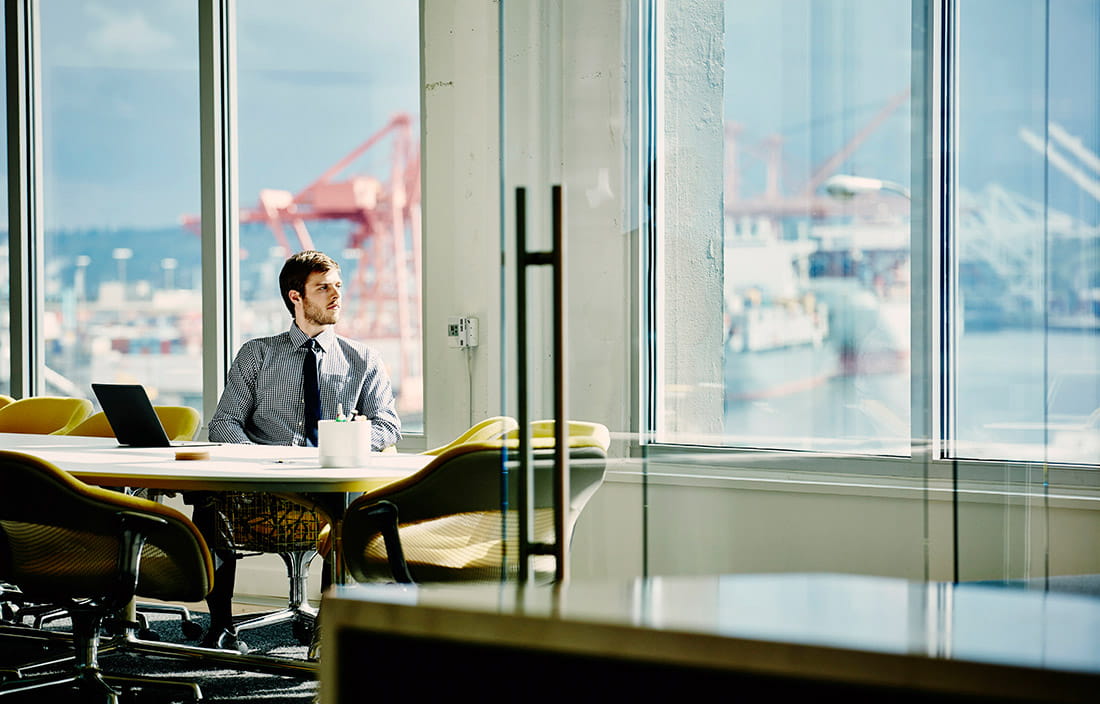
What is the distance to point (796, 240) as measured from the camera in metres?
1.96

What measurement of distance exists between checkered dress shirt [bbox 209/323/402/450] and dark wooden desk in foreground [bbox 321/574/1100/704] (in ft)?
11.1

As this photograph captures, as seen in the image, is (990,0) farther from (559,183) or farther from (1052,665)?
(1052,665)

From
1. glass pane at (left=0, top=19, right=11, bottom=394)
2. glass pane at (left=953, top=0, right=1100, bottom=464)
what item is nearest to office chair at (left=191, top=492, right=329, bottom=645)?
glass pane at (left=953, top=0, right=1100, bottom=464)

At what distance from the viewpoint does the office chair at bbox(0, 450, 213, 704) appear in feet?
9.40

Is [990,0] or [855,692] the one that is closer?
[855,692]

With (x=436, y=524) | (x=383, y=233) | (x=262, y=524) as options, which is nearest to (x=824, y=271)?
(x=436, y=524)

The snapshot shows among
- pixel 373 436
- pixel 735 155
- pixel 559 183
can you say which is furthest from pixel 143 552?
pixel 735 155

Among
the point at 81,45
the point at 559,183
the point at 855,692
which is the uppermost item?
→ the point at 81,45

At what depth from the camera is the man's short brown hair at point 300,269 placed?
427 cm

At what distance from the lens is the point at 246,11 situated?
5.51 m

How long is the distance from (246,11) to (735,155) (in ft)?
13.6

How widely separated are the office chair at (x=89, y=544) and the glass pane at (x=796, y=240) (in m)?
1.58

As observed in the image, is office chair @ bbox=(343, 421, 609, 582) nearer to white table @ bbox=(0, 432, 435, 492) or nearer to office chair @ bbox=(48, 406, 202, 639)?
white table @ bbox=(0, 432, 435, 492)

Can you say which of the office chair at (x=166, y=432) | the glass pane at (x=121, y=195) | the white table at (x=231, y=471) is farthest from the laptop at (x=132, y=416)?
the glass pane at (x=121, y=195)
